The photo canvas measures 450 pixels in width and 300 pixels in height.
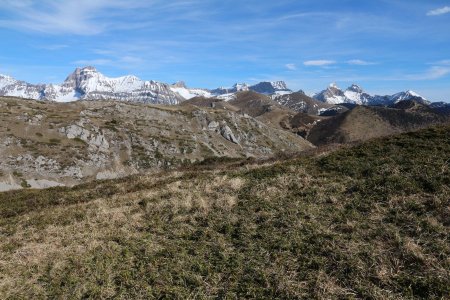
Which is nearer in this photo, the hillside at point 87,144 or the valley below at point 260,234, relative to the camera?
the valley below at point 260,234

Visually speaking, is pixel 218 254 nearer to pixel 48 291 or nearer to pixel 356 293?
pixel 356 293

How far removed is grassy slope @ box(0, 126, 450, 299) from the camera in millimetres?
10031

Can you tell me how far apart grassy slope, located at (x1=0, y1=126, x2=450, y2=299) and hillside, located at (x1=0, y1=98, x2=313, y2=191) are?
114 m

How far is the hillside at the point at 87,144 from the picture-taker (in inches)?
4916

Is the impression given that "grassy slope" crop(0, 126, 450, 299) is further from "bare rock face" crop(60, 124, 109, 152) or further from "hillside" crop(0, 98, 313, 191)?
"bare rock face" crop(60, 124, 109, 152)

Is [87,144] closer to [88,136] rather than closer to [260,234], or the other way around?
[88,136]

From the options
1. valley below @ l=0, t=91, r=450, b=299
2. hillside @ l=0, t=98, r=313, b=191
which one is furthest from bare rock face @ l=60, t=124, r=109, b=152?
valley below @ l=0, t=91, r=450, b=299

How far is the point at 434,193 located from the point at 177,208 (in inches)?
457

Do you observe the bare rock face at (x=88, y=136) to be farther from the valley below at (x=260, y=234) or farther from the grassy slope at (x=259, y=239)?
the grassy slope at (x=259, y=239)

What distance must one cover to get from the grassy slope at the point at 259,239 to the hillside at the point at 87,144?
114m

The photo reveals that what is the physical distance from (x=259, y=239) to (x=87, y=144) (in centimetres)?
14760

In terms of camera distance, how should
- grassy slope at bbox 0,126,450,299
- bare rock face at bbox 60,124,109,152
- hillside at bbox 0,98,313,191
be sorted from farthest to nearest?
bare rock face at bbox 60,124,109,152
hillside at bbox 0,98,313,191
grassy slope at bbox 0,126,450,299

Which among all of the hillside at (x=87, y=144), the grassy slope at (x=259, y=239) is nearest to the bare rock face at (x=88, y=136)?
the hillside at (x=87, y=144)

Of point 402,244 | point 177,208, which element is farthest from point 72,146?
point 402,244
